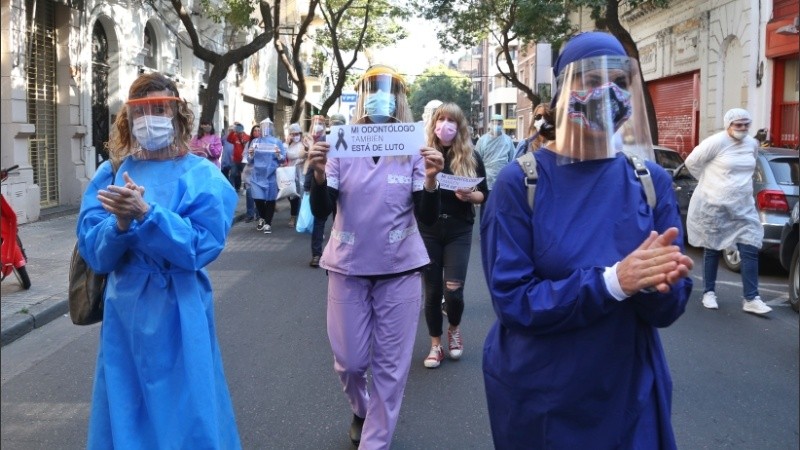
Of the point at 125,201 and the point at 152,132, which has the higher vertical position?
the point at 152,132

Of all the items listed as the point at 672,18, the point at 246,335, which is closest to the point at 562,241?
the point at 246,335

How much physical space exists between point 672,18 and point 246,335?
A: 72.4 feet

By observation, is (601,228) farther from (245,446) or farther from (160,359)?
(245,446)

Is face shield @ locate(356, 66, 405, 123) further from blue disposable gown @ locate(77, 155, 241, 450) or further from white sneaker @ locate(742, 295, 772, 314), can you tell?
white sneaker @ locate(742, 295, 772, 314)

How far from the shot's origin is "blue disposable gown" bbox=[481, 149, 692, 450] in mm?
2305

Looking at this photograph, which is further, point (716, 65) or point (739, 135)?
point (716, 65)

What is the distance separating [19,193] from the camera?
1360cm

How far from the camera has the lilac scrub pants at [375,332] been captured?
4.12m

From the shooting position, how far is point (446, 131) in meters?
5.85

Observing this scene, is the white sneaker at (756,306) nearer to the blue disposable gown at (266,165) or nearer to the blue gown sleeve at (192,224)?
the blue gown sleeve at (192,224)

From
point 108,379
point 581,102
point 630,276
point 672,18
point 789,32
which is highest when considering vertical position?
point 672,18

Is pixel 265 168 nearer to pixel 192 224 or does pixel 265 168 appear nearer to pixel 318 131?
pixel 318 131

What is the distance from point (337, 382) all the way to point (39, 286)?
4584 millimetres

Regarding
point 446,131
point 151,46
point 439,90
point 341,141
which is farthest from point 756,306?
point 439,90
